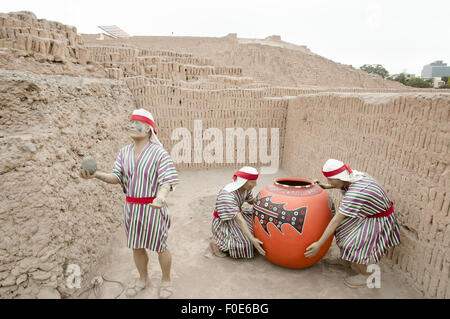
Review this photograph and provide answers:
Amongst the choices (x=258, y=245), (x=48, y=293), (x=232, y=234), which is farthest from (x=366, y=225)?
(x=48, y=293)

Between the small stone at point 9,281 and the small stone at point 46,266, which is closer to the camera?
the small stone at point 9,281

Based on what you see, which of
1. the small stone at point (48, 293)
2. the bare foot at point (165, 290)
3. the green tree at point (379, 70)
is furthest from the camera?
the green tree at point (379, 70)

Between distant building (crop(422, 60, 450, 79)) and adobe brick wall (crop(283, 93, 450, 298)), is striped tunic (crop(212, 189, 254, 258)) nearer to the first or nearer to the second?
adobe brick wall (crop(283, 93, 450, 298))

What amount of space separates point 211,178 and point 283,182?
110 inches

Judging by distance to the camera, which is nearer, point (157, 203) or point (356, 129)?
point (157, 203)

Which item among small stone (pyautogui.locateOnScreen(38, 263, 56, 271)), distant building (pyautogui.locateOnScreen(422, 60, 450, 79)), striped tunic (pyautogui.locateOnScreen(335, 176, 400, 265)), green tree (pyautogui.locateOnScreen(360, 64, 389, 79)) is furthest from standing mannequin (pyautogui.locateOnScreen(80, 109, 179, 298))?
distant building (pyautogui.locateOnScreen(422, 60, 450, 79))

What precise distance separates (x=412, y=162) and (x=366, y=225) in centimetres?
70

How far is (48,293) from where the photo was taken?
2.11m

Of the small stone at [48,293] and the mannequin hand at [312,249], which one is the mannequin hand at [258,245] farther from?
the small stone at [48,293]

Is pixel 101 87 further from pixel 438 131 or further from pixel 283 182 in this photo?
pixel 438 131

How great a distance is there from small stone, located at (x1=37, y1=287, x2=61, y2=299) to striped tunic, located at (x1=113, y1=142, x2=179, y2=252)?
0.66 m

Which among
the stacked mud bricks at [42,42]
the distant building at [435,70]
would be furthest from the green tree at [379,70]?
the stacked mud bricks at [42,42]

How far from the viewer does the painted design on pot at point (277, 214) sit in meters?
2.41

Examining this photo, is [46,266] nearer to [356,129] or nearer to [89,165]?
[89,165]
